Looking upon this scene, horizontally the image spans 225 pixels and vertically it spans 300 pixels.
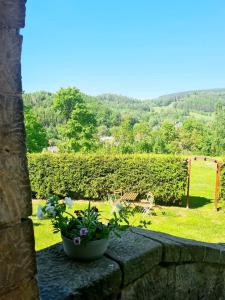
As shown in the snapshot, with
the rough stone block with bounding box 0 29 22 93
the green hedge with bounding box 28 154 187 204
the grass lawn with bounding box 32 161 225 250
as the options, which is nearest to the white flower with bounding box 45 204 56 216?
the rough stone block with bounding box 0 29 22 93

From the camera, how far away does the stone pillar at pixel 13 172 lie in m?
0.98

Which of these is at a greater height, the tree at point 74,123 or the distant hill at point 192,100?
the distant hill at point 192,100

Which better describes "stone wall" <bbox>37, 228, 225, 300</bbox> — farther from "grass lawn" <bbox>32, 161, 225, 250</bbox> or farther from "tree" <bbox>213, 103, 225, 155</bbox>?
"tree" <bbox>213, 103, 225, 155</bbox>

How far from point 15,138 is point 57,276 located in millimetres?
834

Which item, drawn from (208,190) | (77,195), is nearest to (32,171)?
(77,195)

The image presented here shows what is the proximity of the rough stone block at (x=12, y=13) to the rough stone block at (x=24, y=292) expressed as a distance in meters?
0.80

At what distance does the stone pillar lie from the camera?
979 mm

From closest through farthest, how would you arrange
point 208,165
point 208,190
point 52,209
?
1. point 52,209
2. point 208,190
3. point 208,165

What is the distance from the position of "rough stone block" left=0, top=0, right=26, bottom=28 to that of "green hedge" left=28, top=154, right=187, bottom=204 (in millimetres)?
10986

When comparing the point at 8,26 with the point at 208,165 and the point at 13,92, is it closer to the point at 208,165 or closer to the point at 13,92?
the point at 13,92

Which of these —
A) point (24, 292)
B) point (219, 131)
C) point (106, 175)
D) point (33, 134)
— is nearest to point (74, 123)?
point (33, 134)

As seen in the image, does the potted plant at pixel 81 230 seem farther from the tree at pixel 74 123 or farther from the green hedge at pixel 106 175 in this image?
the tree at pixel 74 123

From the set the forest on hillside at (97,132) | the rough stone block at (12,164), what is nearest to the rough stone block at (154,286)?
the rough stone block at (12,164)

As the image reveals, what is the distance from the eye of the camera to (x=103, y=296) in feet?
5.10
